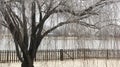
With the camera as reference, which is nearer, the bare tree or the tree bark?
the bare tree

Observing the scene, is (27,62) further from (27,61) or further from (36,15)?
(36,15)

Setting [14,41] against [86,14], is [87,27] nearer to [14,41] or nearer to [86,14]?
[86,14]

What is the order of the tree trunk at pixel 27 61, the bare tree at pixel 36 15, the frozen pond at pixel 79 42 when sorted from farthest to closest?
the tree trunk at pixel 27 61
the frozen pond at pixel 79 42
the bare tree at pixel 36 15

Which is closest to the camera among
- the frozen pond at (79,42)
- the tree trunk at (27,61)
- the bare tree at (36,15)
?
the bare tree at (36,15)

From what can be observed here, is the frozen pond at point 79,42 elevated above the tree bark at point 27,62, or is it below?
above

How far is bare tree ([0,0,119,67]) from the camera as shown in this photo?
32.0 ft

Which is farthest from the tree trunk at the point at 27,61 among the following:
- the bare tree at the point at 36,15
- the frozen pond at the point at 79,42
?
the frozen pond at the point at 79,42

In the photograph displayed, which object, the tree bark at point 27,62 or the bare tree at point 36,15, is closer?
the bare tree at point 36,15

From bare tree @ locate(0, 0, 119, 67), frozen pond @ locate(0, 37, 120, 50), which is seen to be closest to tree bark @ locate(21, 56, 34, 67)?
bare tree @ locate(0, 0, 119, 67)

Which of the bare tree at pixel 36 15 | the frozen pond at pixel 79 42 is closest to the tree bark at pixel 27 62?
the bare tree at pixel 36 15

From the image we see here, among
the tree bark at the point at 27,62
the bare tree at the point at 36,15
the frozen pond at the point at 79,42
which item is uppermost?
the bare tree at the point at 36,15

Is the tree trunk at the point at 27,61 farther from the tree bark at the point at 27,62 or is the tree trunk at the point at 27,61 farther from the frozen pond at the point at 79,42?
the frozen pond at the point at 79,42

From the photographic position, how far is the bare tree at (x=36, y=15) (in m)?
9.76

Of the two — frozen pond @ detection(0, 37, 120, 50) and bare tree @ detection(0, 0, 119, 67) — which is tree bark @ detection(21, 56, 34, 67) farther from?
frozen pond @ detection(0, 37, 120, 50)
